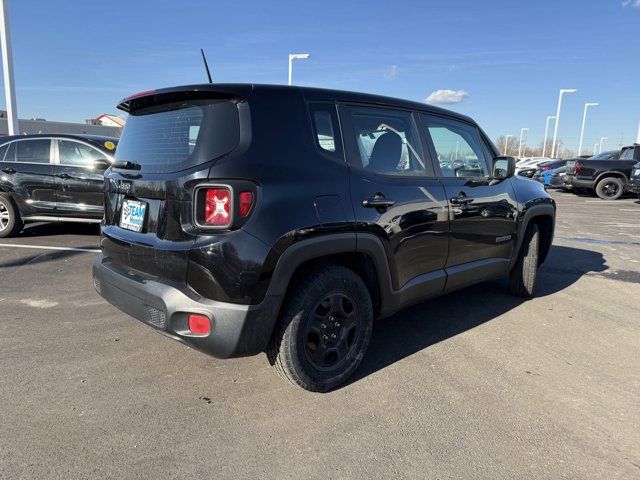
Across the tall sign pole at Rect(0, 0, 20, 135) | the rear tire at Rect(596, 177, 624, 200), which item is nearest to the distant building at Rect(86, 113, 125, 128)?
the tall sign pole at Rect(0, 0, 20, 135)

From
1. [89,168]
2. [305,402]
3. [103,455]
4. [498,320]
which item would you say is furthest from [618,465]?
[89,168]

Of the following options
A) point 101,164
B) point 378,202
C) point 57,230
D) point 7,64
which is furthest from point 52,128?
point 378,202

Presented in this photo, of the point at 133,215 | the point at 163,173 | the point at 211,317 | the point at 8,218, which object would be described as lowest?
the point at 8,218

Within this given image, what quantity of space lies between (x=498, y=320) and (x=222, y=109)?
3172mm

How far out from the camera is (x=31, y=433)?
242 cm

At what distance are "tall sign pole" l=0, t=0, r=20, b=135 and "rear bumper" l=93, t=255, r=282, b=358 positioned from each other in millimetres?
13882

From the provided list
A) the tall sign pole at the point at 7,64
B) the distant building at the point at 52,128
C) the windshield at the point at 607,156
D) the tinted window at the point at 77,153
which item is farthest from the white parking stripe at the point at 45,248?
the distant building at the point at 52,128

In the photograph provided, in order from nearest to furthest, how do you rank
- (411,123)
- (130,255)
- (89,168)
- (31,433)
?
(31,433) < (130,255) < (411,123) < (89,168)

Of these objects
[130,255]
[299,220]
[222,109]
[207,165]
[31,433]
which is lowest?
[31,433]

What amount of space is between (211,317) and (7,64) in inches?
576

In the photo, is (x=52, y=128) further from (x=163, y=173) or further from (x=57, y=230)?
(x=163, y=173)

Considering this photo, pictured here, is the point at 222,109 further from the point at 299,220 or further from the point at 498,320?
the point at 498,320

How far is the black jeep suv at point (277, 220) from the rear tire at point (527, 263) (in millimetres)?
1542

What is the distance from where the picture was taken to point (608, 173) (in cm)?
1616
